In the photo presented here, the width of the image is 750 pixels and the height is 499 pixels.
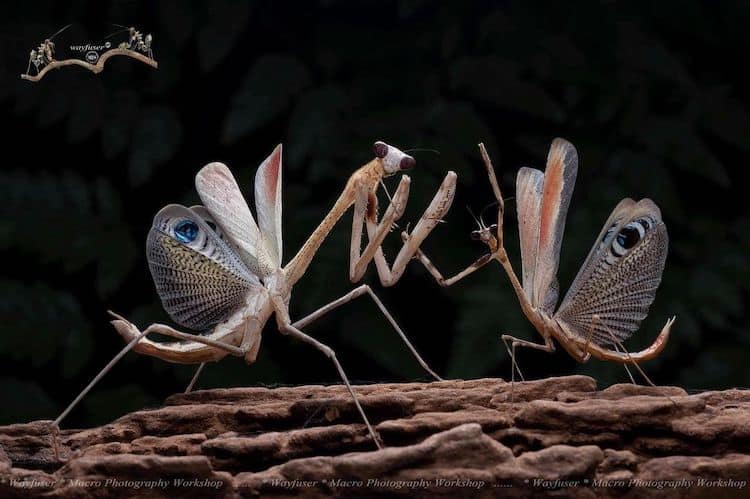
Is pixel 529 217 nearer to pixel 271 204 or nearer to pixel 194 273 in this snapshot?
pixel 271 204

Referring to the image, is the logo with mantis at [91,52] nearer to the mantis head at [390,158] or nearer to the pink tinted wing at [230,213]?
the pink tinted wing at [230,213]

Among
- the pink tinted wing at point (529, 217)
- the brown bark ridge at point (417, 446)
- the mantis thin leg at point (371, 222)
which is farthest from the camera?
the pink tinted wing at point (529, 217)

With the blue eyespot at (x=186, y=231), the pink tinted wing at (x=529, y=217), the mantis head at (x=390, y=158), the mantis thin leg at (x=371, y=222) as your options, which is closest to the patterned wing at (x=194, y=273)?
the blue eyespot at (x=186, y=231)

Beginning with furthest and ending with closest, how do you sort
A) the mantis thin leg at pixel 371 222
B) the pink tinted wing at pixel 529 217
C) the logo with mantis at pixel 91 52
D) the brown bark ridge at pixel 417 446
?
the logo with mantis at pixel 91 52 < the pink tinted wing at pixel 529 217 < the mantis thin leg at pixel 371 222 < the brown bark ridge at pixel 417 446

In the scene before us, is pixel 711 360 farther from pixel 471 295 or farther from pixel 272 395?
pixel 272 395

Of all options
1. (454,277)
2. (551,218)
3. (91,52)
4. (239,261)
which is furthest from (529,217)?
(91,52)

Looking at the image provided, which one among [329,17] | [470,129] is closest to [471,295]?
[470,129]
